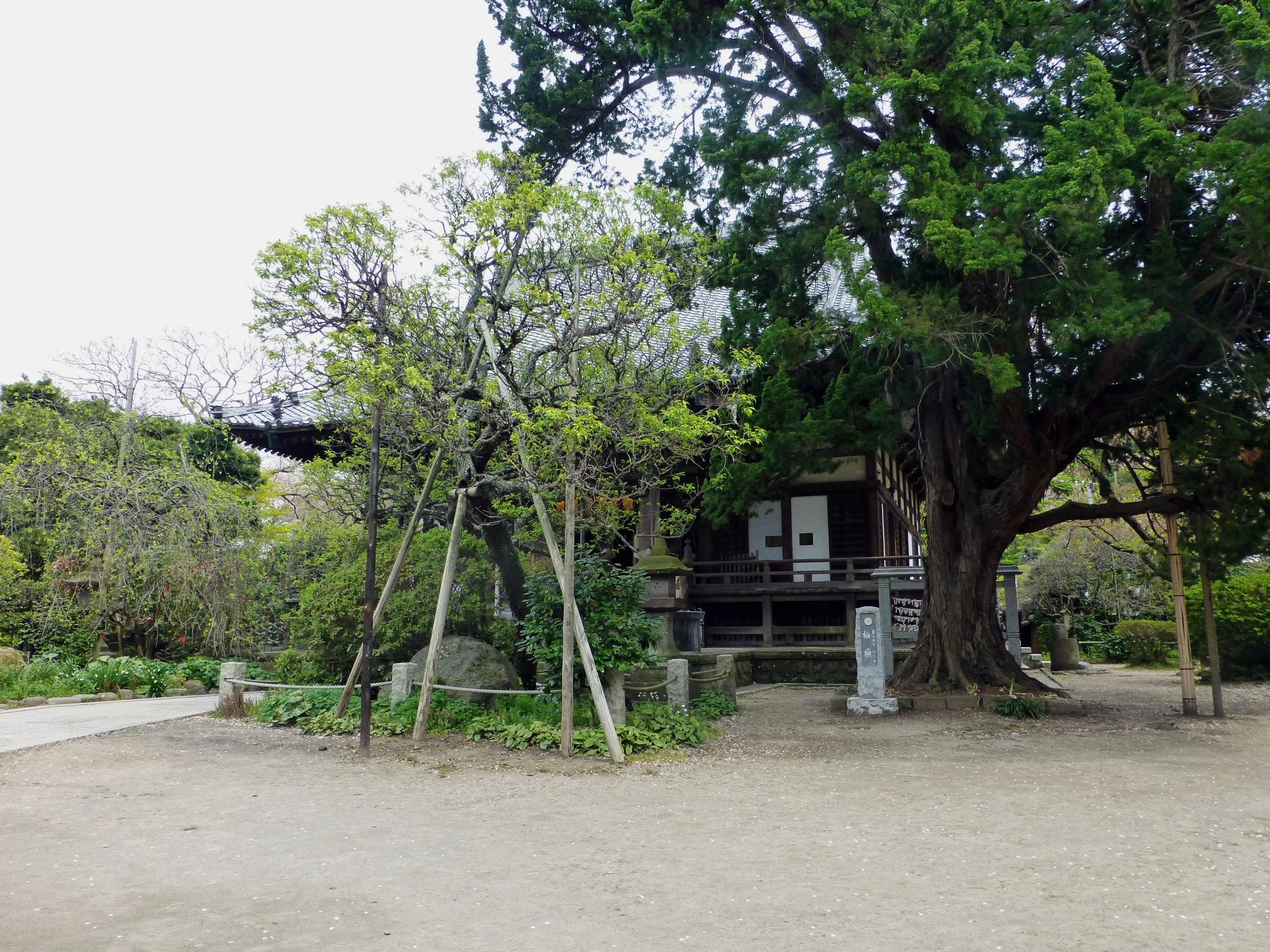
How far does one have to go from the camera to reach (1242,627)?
1625cm

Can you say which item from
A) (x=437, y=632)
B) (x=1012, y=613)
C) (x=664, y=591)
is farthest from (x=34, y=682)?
(x=1012, y=613)

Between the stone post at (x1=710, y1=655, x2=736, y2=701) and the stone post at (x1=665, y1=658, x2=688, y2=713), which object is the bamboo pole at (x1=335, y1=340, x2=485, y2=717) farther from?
the stone post at (x1=710, y1=655, x2=736, y2=701)

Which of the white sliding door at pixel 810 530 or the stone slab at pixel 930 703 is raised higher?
the white sliding door at pixel 810 530

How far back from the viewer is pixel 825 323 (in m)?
10.4

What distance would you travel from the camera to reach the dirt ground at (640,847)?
4.04 m

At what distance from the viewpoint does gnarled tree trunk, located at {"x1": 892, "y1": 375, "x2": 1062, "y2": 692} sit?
480 inches

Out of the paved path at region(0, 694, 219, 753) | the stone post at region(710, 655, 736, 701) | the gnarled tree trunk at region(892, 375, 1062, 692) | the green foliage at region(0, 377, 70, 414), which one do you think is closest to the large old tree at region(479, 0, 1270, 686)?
the gnarled tree trunk at region(892, 375, 1062, 692)

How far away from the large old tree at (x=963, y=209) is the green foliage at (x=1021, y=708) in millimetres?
870

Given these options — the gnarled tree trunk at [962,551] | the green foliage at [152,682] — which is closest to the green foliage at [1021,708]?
the gnarled tree trunk at [962,551]

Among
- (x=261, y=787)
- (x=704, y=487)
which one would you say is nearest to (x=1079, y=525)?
(x=704, y=487)

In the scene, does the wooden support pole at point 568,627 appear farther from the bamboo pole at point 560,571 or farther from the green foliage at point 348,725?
the green foliage at point 348,725

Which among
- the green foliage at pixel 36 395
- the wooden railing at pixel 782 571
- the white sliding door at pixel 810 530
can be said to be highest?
the green foliage at pixel 36 395

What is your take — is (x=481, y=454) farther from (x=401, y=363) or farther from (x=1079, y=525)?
(x=1079, y=525)

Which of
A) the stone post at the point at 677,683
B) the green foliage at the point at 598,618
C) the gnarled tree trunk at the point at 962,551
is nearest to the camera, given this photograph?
the green foliage at the point at 598,618
